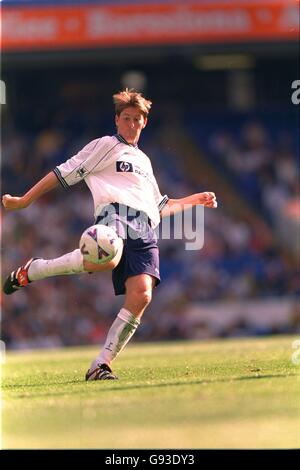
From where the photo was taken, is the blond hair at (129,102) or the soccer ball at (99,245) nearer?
the soccer ball at (99,245)

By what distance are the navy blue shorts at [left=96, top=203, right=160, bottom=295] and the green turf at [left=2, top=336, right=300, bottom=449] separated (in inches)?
27.5

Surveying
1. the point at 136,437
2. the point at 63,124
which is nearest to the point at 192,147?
the point at 63,124

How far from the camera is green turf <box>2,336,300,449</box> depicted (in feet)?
17.1

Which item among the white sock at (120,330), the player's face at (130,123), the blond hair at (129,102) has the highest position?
the blond hair at (129,102)

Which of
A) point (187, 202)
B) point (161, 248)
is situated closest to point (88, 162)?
point (187, 202)

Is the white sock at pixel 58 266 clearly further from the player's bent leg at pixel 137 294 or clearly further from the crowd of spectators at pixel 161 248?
the crowd of spectators at pixel 161 248

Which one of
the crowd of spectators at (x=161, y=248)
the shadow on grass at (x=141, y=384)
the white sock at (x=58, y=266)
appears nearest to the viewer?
the shadow on grass at (x=141, y=384)

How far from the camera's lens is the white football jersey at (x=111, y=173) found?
7.06 meters

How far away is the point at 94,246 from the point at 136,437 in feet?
5.65

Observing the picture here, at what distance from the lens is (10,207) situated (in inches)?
284

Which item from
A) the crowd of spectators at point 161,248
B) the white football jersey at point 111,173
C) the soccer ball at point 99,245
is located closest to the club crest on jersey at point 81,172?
the white football jersey at point 111,173

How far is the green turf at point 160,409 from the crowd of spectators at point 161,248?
11.8m

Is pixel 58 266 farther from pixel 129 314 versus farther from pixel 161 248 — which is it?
pixel 161 248
